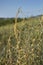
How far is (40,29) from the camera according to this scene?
4359 mm

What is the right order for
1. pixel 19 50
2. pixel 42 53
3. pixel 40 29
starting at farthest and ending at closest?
pixel 40 29 → pixel 42 53 → pixel 19 50

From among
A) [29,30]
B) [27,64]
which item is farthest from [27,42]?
[29,30]

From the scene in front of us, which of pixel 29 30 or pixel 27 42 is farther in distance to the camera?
pixel 29 30

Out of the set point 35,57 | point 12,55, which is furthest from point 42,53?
point 12,55

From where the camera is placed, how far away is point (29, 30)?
14.8ft

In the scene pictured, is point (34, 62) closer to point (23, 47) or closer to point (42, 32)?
point (23, 47)

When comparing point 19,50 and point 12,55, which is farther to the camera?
point 12,55

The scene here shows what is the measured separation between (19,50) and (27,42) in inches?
9.4

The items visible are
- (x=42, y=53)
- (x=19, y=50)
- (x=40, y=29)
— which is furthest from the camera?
(x=40, y=29)

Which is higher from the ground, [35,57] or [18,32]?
[18,32]

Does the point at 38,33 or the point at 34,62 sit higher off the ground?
the point at 38,33

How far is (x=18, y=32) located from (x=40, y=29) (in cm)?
69

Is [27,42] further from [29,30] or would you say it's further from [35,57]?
[29,30]

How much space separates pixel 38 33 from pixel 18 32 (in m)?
0.68
